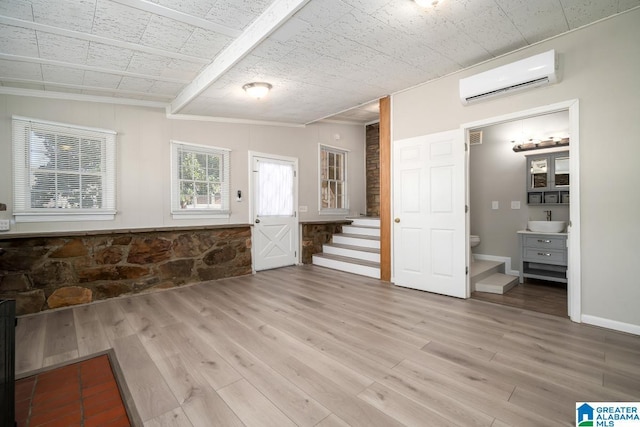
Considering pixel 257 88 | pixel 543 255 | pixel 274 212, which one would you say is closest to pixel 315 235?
pixel 274 212

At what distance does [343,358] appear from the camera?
2.26m

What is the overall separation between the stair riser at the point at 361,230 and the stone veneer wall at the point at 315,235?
0.82ft

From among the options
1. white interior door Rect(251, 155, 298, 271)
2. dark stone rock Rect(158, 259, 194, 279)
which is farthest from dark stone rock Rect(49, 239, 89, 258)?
white interior door Rect(251, 155, 298, 271)

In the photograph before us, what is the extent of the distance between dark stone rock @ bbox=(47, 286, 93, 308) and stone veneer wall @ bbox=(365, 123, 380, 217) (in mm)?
5755

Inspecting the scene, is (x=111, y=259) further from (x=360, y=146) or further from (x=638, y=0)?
(x=638, y=0)

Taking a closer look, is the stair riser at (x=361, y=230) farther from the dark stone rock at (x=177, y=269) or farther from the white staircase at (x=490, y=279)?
the dark stone rock at (x=177, y=269)

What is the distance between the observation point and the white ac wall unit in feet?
9.31

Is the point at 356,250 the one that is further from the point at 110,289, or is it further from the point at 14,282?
the point at 14,282

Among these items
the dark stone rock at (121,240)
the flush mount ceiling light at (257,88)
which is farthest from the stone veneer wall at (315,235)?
the dark stone rock at (121,240)

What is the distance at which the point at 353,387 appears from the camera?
1.89 meters

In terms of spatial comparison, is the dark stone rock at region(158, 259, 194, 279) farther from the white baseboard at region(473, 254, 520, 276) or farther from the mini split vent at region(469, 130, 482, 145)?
the mini split vent at region(469, 130, 482, 145)

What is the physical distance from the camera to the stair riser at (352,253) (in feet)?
16.8

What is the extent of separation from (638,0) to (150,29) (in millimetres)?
4175

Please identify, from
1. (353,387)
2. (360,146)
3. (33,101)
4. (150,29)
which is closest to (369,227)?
(360,146)
